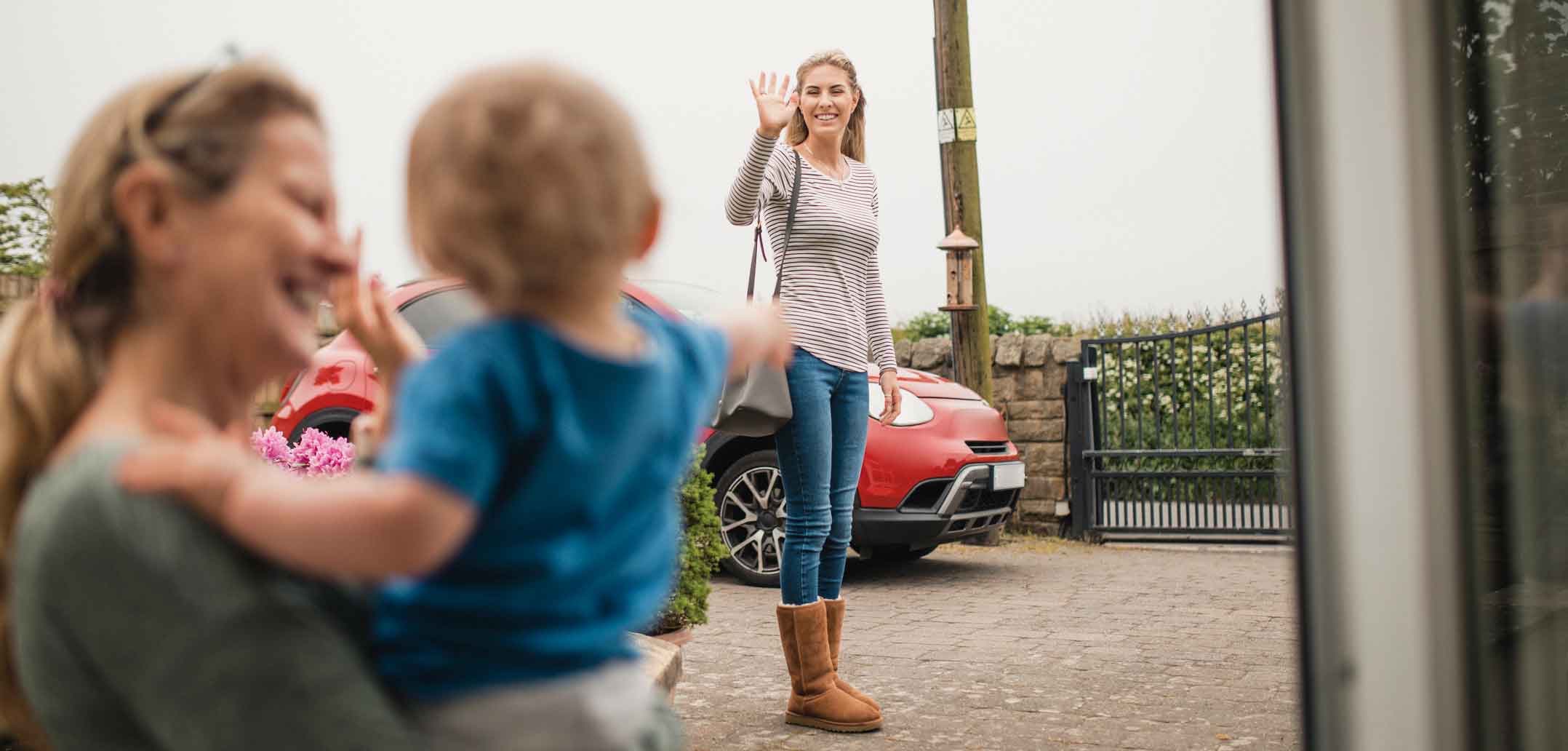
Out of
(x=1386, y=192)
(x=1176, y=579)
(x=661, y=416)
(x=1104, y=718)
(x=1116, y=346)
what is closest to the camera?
(x=661, y=416)

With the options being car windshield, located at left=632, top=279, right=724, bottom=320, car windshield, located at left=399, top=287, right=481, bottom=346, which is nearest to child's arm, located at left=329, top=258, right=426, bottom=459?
car windshield, located at left=399, top=287, right=481, bottom=346

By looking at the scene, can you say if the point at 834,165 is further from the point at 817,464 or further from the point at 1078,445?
the point at 1078,445

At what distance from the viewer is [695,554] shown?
3992 mm

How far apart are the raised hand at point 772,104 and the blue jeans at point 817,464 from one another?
640 millimetres

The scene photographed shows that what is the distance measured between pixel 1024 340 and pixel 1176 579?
2.89 meters

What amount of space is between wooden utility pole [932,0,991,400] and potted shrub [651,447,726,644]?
4.90m

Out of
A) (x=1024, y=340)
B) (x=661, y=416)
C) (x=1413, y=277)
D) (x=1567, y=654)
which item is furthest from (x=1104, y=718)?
(x=1024, y=340)

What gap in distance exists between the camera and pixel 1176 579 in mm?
7180

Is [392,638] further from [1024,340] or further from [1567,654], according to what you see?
[1024,340]

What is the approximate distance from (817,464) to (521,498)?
9.01 feet

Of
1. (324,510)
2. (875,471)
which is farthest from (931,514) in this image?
(324,510)

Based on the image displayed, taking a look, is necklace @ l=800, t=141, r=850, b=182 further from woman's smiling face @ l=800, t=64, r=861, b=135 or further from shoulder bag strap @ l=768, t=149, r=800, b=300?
shoulder bag strap @ l=768, t=149, r=800, b=300

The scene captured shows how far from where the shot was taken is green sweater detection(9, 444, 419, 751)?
85 centimetres

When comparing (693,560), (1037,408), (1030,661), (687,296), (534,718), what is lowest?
(1030,661)
